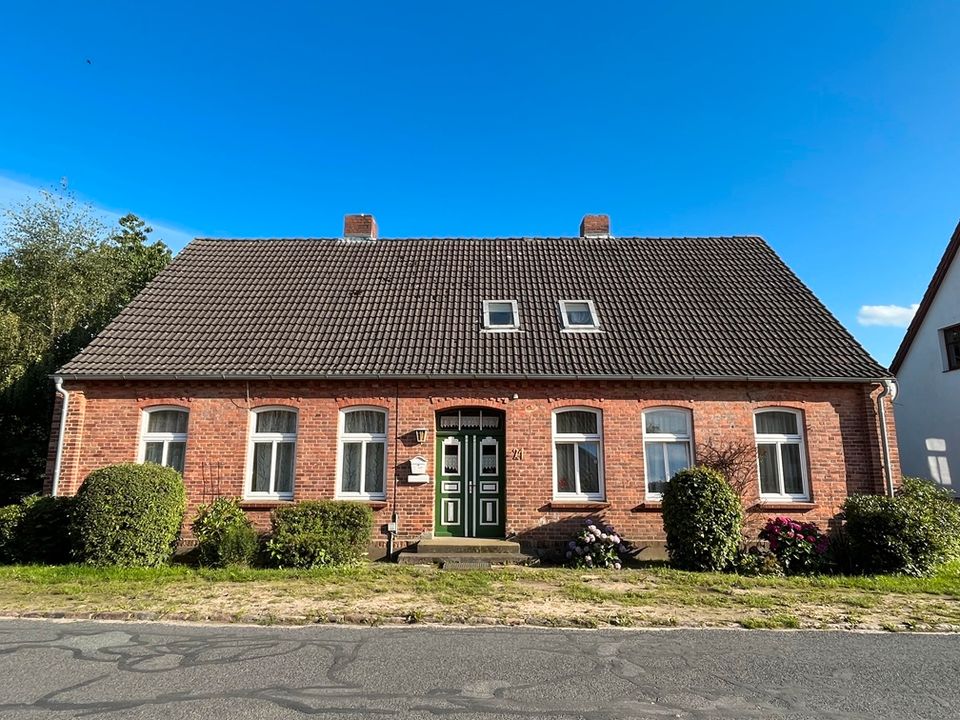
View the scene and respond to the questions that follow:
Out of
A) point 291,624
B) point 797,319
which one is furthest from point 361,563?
point 797,319

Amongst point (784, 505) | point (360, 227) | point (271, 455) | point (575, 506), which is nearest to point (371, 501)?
point (271, 455)

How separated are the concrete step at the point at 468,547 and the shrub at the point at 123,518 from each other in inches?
178

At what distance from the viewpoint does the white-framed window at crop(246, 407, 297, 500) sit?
11.6m

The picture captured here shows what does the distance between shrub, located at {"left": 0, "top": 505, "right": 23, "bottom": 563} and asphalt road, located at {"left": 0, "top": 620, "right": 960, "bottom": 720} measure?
14.0ft

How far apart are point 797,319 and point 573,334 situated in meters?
5.24

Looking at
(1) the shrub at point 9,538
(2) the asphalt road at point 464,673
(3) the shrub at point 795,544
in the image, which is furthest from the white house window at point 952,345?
(1) the shrub at point 9,538

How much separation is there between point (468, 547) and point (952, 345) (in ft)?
51.3

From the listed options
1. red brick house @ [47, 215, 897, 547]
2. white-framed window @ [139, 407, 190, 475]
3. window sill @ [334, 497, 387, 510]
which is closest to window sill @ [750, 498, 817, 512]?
red brick house @ [47, 215, 897, 547]

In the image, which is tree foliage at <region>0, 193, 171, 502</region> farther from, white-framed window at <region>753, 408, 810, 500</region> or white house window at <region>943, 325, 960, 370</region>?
white house window at <region>943, 325, 960, 370</region>

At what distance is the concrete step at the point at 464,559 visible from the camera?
34.1 ft

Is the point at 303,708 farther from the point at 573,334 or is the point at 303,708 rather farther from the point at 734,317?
the point at 734,317

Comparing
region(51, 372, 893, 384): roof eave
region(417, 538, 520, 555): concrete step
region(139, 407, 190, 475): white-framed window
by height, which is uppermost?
region(51, 372, 893, 384): roof eave

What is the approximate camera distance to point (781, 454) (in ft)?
38.0

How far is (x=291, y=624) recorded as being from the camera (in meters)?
6.84
